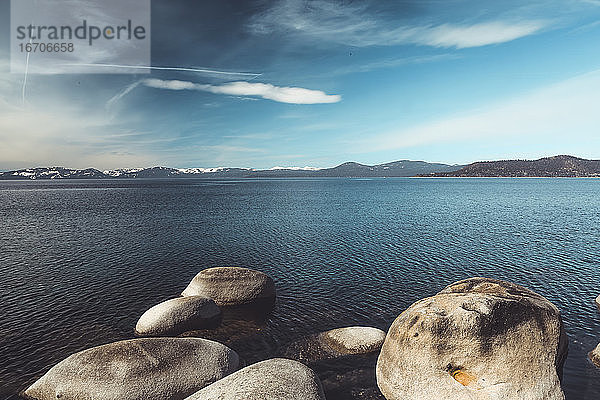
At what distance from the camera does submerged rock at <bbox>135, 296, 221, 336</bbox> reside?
74.2 ft

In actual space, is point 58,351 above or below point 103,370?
below

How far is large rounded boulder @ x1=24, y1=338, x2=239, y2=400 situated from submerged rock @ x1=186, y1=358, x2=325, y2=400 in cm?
289

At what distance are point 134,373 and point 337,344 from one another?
1132 centimetres

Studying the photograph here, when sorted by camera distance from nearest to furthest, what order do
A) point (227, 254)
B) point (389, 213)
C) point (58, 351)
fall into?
point (58, 351), point (227, 254), point (389, 213)

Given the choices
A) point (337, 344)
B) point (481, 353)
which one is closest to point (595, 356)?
point (481, 353)

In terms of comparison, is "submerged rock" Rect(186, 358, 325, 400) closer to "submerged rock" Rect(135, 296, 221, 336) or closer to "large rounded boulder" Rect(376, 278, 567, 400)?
"large rounded boulder" Rect(376, 278, 567, 400)

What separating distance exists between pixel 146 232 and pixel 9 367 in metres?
42.1

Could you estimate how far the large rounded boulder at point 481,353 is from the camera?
14648 millimetres

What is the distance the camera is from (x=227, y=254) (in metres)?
45.1

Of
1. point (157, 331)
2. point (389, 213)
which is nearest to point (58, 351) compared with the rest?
point (157, 331)

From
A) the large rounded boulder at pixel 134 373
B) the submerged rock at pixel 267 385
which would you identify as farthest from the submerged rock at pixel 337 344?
the submerged rock at pixel 267 385

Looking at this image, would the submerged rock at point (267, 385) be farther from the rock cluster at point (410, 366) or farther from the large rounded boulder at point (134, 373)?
the large rounded boulder at point (134, 373)

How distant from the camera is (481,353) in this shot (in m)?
15.0

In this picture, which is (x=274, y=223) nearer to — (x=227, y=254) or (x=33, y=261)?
(x=227, y=254)
